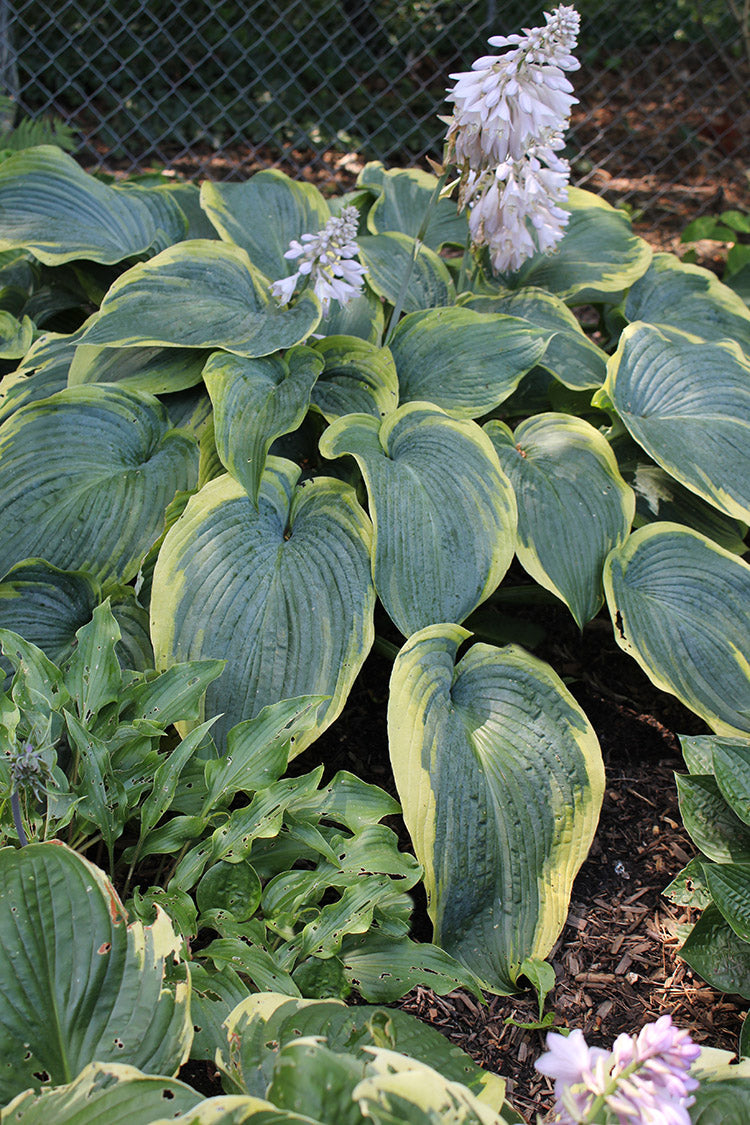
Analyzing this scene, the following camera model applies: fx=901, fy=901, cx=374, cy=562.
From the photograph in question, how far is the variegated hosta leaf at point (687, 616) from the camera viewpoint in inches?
74.7

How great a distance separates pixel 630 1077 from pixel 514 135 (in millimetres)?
1804

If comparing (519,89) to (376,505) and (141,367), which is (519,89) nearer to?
(376,505)

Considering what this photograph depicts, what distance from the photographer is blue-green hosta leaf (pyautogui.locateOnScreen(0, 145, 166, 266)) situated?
7.84 ft

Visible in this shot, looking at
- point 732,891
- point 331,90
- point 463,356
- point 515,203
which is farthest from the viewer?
point 331,90

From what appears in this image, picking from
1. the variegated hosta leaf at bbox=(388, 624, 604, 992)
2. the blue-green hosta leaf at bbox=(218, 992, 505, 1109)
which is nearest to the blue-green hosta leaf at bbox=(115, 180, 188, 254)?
the variegated hosta leaf at bbox=(388, 624, 604, 992)

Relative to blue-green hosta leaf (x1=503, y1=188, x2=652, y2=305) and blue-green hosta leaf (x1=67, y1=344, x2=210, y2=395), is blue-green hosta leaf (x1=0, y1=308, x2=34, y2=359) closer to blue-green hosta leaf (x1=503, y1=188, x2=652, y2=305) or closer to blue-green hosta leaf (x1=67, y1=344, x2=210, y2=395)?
blue-green hosta leaf (x1=67, y1=344, x2=210, y2=395)

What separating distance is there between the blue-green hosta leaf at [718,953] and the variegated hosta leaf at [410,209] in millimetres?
2053

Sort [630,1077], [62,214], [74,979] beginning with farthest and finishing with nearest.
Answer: [62,214] → [74,979] → [630,1077]

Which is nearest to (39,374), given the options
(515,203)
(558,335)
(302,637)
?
(302,637)

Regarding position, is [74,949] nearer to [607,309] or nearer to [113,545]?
[113,545]

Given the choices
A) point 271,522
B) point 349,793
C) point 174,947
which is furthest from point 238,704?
point 174,947

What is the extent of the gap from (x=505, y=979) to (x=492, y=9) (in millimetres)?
5261

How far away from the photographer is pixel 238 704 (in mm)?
1731

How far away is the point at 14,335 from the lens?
2504mm
